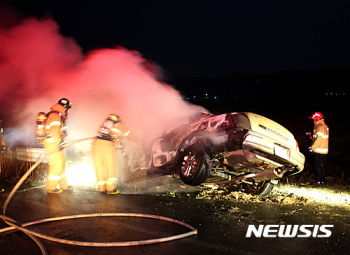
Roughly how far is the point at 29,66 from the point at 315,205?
10.4m

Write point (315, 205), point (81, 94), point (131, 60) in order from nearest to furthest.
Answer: point (315, 205)
point (131, 60)
point (81, 94)

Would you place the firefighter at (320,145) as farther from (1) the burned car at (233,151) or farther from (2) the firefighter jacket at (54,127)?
(2) the firefighter jacket at (54,127)

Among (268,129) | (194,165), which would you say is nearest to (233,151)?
(268,129)

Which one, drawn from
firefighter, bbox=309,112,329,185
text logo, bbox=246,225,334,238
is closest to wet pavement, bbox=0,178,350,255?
text logo, bbox=246,225,334,238

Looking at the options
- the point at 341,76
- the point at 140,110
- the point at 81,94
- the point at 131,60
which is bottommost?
the point at 140,110

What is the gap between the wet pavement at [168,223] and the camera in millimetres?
3834

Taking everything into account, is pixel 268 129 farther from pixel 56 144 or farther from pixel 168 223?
pixel 56 144

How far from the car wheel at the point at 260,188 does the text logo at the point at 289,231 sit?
81.4 inches

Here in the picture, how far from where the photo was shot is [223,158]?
6.04 meters

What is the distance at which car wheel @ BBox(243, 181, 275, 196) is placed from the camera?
22.8ft

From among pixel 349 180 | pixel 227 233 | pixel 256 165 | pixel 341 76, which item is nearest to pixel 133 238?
pixel 227 233

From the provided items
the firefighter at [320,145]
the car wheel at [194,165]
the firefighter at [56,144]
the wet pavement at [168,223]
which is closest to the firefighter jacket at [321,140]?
the firefighter at [320,145]

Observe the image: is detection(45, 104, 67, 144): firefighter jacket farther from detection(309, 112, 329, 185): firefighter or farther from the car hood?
detection(309, 112, 329, 185): firefighter

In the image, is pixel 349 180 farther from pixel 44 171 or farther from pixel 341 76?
pixel 341 76
